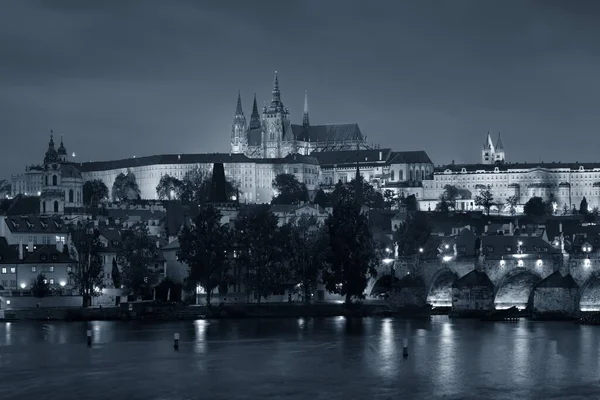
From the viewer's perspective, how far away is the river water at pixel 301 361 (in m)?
50.2

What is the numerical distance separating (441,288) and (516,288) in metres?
6.79

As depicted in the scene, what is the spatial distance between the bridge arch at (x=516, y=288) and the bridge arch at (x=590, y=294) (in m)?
3.01

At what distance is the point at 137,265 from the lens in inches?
3442

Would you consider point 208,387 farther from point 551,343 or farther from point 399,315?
point 399,315

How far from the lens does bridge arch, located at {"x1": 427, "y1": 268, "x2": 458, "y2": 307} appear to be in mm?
86000

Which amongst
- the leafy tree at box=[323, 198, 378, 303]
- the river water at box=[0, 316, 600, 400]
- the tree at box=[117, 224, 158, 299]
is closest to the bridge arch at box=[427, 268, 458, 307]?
the leafy tree at box=[323, 198, 378, 303]

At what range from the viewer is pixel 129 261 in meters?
87.8

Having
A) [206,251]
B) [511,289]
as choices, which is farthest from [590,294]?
[206,251]

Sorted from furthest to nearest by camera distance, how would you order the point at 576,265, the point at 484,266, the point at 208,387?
1. the point at 484,266
2. the point at 576,265
3. the point at 208,387

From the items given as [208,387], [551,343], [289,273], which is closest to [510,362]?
[551,343]

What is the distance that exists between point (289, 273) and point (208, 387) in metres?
34.2

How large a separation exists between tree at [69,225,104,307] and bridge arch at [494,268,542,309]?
2722 cm

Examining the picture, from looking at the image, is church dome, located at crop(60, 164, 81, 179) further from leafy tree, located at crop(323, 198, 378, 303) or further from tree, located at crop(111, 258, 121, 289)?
leafy tree, located at crop(323, 198, 378, 303)

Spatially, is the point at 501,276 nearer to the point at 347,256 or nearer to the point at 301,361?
the point at 347,256
